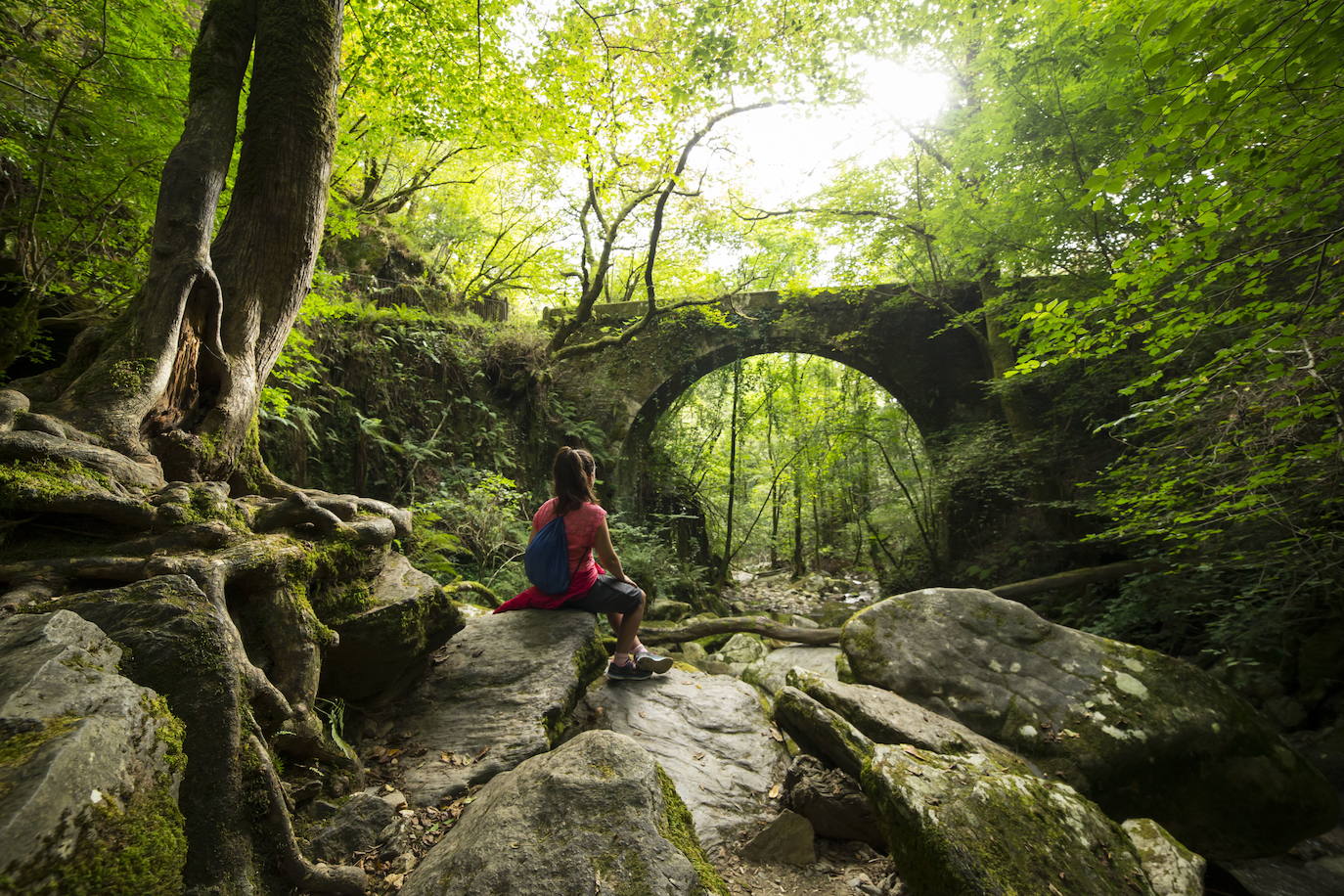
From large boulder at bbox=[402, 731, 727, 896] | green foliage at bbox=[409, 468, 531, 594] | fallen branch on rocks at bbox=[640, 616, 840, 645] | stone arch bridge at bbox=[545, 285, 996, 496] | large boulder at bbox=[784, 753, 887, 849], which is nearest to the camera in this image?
large boulder at bbox=[402, 731, 727, 896]

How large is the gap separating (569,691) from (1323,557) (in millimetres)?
5100

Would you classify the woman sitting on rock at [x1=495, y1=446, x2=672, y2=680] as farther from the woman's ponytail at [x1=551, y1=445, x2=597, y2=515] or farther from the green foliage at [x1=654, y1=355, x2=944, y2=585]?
the green foliage at [x1=654, y1=355, x2=944, y2=585]

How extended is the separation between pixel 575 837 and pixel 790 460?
34.7ft

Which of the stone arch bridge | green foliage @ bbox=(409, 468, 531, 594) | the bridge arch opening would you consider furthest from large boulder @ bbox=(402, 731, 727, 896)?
the stone arch bridge

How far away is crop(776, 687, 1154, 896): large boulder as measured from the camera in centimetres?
187

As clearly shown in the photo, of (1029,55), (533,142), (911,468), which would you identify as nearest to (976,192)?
(1029,55)

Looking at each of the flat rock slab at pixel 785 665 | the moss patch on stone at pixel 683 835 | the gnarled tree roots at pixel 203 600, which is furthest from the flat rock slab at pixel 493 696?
the flat rock slab at pixel 785 665

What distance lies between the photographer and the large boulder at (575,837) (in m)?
1.51

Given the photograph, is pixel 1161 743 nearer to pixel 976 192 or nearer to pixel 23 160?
pixel 976 192

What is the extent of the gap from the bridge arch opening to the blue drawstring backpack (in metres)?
6.26

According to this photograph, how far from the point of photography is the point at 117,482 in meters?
1.97

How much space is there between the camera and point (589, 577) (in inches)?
142

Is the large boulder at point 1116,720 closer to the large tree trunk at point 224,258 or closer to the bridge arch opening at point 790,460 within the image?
the large tree trunk at point 224,258

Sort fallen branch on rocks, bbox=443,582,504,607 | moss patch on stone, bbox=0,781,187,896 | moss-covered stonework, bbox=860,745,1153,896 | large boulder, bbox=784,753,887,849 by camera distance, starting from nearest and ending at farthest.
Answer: moss patch on stone, bbox=0,781,187,896
moss-covered stonework, bbox=860,745,1153,896
large boulder, bbox=784,753,887,849
fallen branch on rocks, bbox=443,582,504,607
